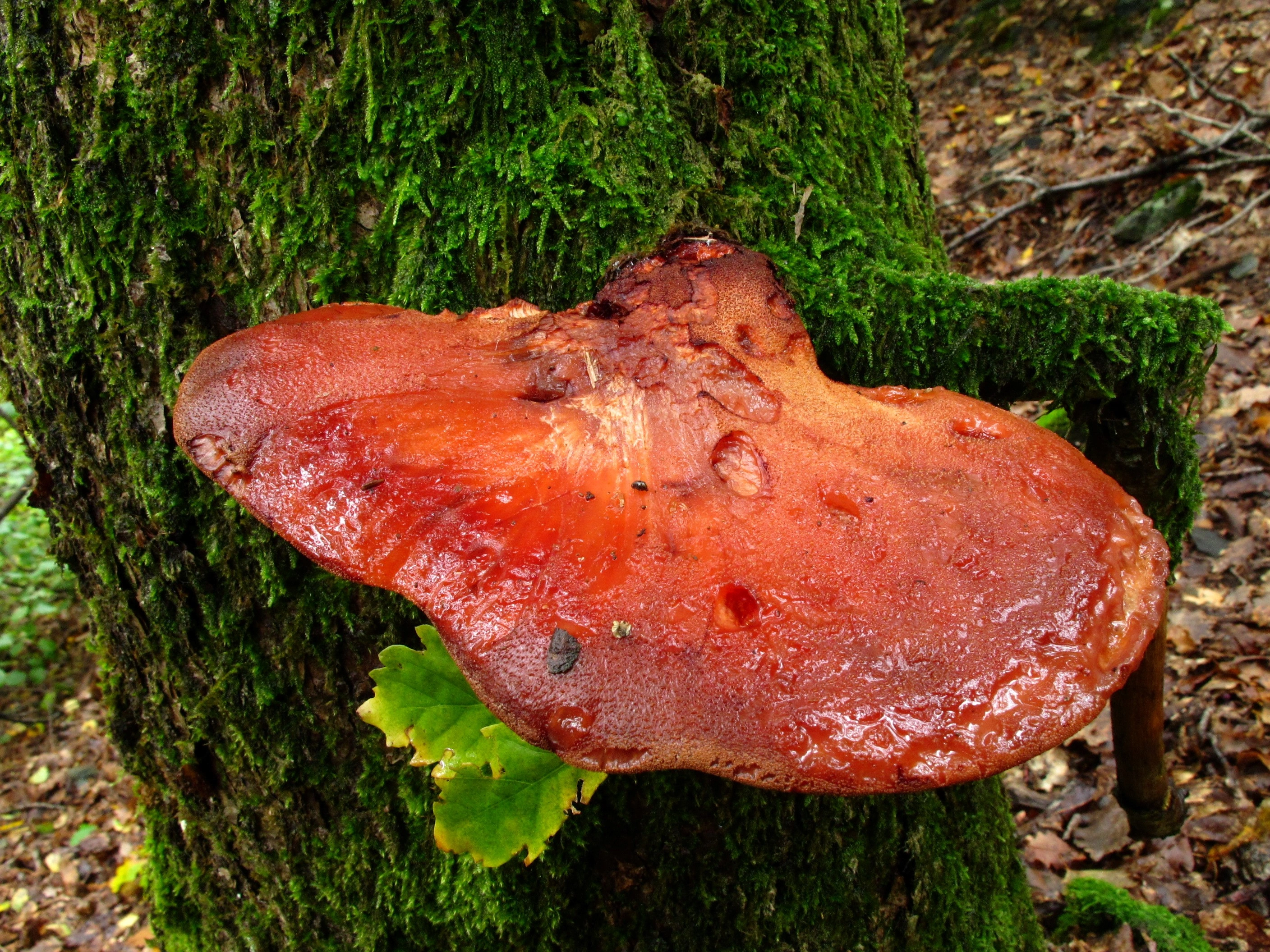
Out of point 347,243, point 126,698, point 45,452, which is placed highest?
point 347,243

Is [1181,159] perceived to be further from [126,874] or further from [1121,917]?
[126,874]

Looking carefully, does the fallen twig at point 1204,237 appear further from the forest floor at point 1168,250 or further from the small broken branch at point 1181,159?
the small broken branch at point 1181,159

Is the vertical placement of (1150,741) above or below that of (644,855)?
below

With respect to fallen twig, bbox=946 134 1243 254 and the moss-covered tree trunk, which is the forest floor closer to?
fallen twig, bbox=946 134 1243 254

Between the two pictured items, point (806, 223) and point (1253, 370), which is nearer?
point (806, 223)

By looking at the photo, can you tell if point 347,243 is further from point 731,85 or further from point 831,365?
point 831,365

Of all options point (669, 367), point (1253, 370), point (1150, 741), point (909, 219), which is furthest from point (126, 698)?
point (1253, 370)

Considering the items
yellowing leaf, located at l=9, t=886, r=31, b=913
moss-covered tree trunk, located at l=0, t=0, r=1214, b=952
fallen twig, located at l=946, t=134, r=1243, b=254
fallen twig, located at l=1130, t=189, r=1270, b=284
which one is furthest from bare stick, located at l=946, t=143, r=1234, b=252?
yellowing leaf, located at l=9, t=886, r=31, b=913
